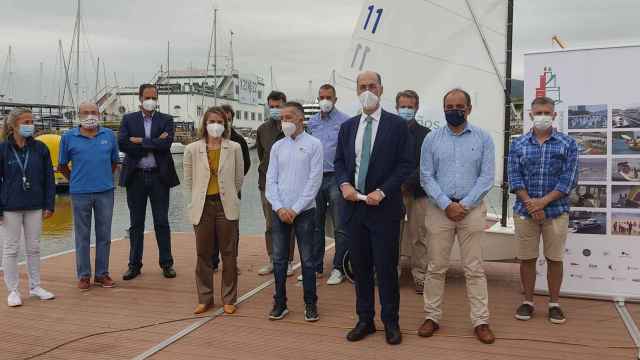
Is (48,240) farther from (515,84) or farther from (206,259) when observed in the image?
(515,84)

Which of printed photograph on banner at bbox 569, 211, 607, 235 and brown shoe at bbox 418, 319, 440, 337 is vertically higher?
printed photograph on banner at bbox 569, 211, 607, 235

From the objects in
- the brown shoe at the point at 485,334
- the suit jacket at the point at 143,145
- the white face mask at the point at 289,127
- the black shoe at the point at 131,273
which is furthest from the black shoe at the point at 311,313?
the black shoe at the point at 131,273

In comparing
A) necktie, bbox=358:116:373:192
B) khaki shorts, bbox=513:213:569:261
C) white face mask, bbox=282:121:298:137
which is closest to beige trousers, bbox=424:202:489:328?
necktie, bbox=358:116:373:192

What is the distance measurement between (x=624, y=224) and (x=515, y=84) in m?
1.68

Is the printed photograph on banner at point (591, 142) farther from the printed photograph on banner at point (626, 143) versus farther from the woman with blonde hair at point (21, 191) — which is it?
the woman with blonde hair at point (21, 191)

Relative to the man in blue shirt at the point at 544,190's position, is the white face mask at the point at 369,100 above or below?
above

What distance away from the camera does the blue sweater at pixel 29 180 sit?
4586mm

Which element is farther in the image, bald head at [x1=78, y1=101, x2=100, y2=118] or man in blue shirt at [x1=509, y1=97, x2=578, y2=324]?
bald head at [x1=78, y1=101, x2=100, y2=118]

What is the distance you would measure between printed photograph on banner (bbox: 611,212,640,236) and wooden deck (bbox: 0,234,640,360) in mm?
604

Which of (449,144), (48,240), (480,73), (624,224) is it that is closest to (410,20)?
(480,73)

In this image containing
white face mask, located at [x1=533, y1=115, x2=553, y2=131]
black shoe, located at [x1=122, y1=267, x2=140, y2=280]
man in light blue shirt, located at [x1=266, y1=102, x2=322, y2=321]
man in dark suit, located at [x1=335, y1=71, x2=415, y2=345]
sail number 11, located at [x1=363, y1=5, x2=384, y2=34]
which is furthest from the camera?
sail number 11, located at [x1=363, y1=5, x2=384, y2=34]

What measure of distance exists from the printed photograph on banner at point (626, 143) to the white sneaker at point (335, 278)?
266 cm

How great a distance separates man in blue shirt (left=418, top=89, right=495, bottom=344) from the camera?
3662 millimetres

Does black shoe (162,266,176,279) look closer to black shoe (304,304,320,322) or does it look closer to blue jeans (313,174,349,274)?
blue jeans (313,174,349,274)
